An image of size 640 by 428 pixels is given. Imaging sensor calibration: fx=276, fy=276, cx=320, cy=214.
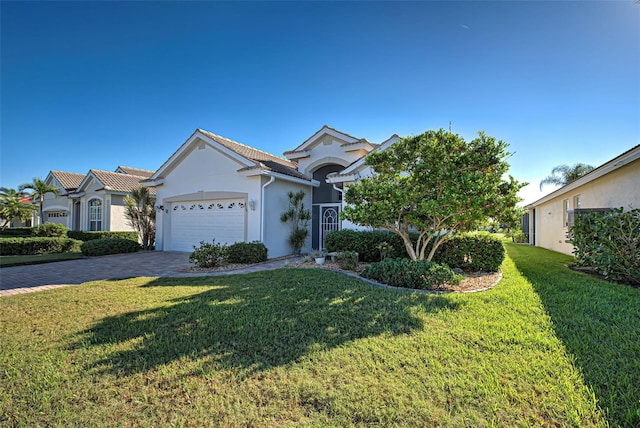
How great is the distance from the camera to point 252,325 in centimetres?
459

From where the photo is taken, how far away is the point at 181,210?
15.9 meters

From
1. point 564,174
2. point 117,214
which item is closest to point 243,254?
point 117,214

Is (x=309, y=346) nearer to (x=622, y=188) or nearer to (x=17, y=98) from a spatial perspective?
(x=622, y=188)

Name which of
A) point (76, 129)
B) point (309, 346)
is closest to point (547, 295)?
point (309, 346)

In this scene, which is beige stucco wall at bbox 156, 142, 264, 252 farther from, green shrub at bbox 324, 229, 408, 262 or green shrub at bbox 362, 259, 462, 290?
green shrub at bbox 362, 259, 462, 290

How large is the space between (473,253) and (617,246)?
3583 millimetres

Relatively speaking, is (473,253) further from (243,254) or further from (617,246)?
(243,254)

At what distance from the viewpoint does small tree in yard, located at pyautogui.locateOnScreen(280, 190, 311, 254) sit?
1421 cm

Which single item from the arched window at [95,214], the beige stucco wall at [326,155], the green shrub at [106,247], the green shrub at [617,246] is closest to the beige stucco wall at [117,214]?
the arched window at [95,214]

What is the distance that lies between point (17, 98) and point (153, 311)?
47.0ft

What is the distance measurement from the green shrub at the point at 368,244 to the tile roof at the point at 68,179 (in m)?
26.8

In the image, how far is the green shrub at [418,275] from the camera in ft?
22.9

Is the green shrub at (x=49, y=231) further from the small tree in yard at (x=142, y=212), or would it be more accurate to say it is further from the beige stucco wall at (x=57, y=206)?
the small tree in yard at (x=142, y=212)

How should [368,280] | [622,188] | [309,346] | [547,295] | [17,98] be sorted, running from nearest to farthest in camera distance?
[309,346] → [547,295] → [368,280] → [622,188] → [17,98]
